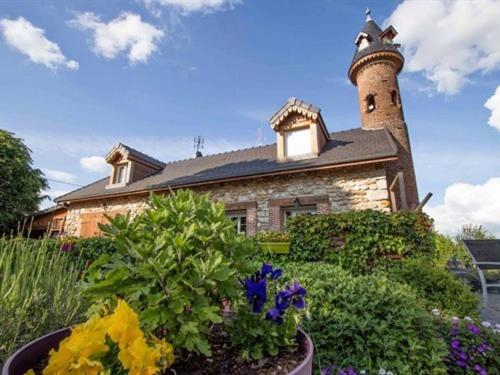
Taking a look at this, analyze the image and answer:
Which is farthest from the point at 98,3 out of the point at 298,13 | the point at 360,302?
the point at 360,302

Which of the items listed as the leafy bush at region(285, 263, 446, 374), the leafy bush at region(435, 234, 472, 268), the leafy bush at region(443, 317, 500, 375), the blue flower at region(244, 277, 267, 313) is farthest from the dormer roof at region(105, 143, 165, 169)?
the leafy bush at region(435, 234, 472, 268)

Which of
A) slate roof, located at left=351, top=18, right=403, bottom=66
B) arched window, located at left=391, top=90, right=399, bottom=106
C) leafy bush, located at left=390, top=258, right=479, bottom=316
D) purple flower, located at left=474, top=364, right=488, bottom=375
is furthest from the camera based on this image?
slate roof, located at left=351, top=18, right=403, bottom=66

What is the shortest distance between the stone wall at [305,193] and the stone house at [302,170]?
0.03 m

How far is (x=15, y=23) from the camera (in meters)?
5.44

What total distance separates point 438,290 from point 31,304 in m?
4.95

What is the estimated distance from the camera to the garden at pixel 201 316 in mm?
882

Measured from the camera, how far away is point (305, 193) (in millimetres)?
7570

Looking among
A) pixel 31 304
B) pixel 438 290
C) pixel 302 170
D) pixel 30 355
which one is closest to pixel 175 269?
pixel 30 355

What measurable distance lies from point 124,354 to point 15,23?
7.93 m

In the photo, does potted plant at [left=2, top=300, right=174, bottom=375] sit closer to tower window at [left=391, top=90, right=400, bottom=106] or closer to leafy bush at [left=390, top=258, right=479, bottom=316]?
leafy bush at [left=390, top=258, right=479, bottom=316]

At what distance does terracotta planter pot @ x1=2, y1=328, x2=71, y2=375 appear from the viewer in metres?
0.87

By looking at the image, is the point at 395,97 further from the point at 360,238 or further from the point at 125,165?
the point at 125,165

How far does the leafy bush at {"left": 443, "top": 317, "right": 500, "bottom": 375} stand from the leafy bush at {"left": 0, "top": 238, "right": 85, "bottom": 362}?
3367 mm

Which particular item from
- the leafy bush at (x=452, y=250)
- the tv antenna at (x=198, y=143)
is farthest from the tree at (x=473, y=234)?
the tv antenna at (x=198, y=143)
